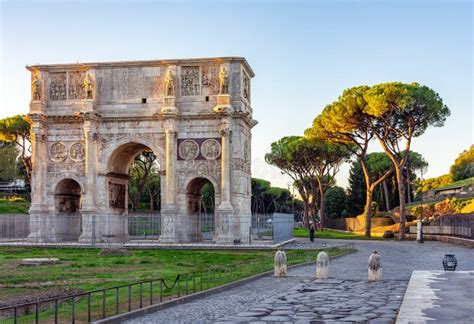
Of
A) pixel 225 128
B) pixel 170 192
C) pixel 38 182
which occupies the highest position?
pixel 225 128

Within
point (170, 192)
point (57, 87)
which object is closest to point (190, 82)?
A: point (170, 192)

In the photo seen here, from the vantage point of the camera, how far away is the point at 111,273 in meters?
19.9

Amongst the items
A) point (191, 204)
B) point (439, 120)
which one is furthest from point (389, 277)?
point (439, 120)

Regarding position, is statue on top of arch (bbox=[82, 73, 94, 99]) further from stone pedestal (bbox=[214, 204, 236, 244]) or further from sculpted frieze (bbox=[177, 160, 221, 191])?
stone pedestal (bbox=[214, 204, 236, 244])

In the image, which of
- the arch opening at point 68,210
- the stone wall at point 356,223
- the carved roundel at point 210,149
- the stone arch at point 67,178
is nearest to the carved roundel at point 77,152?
the stone arch at point 67,178

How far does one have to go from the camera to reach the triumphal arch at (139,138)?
3662 centimetres

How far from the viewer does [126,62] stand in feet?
124

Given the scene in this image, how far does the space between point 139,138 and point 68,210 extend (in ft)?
23.0

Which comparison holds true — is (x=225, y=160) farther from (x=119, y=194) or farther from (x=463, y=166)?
(x=463, y=166)

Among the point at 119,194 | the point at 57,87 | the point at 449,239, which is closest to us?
the point at 57,87

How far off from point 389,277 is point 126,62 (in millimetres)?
24451

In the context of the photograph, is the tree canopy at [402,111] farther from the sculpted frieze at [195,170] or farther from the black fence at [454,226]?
the sculpted frieze at [195,170]

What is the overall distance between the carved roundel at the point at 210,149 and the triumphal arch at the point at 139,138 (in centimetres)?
6

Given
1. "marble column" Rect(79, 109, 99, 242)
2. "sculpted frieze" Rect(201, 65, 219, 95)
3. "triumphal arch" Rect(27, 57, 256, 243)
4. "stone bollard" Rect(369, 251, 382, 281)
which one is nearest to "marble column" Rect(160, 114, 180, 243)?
"triumphal arch" Rect(27, 57, 256, 243)
